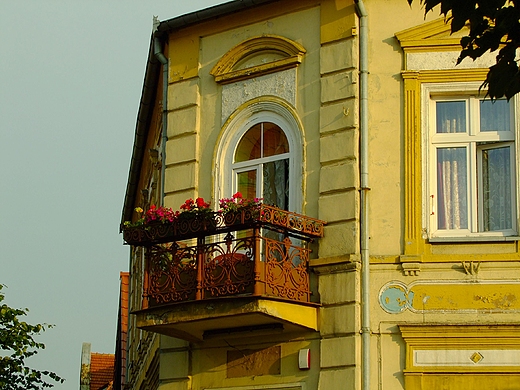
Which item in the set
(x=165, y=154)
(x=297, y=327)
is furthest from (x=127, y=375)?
(x=297, y=327)

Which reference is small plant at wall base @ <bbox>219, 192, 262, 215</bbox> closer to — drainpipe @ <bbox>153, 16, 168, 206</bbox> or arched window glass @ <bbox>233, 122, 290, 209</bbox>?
arched window glass @ <bbox>233, 122, 290, 209</bbox>

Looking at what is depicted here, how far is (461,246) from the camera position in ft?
49.4

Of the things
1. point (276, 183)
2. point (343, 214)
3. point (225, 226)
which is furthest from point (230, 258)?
point (276, 183)

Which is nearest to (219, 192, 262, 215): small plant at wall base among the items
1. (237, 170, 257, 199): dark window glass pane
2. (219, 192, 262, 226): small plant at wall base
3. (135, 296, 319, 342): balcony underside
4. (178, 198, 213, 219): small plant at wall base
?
(219, 192, 262, 226): small plant at wall base

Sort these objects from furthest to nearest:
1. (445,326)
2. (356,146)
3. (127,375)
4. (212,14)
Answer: (127,375) → (212,14) → (356,146) → (445,326)

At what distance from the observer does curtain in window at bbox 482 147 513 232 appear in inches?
604

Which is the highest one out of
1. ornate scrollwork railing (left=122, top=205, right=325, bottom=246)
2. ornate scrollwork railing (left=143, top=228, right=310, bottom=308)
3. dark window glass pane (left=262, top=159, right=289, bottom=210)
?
dark window glass pane (left=262, top=159, right=289, bottom=210)

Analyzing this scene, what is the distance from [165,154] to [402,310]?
15.7 ft

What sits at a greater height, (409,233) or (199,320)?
(409,233)

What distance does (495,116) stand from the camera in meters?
15.6

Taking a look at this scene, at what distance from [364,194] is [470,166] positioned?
1.50m

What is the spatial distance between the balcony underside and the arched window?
71.9 inches

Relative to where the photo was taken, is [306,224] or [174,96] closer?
[306,224]

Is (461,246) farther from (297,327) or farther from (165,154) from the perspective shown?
(165,154)
